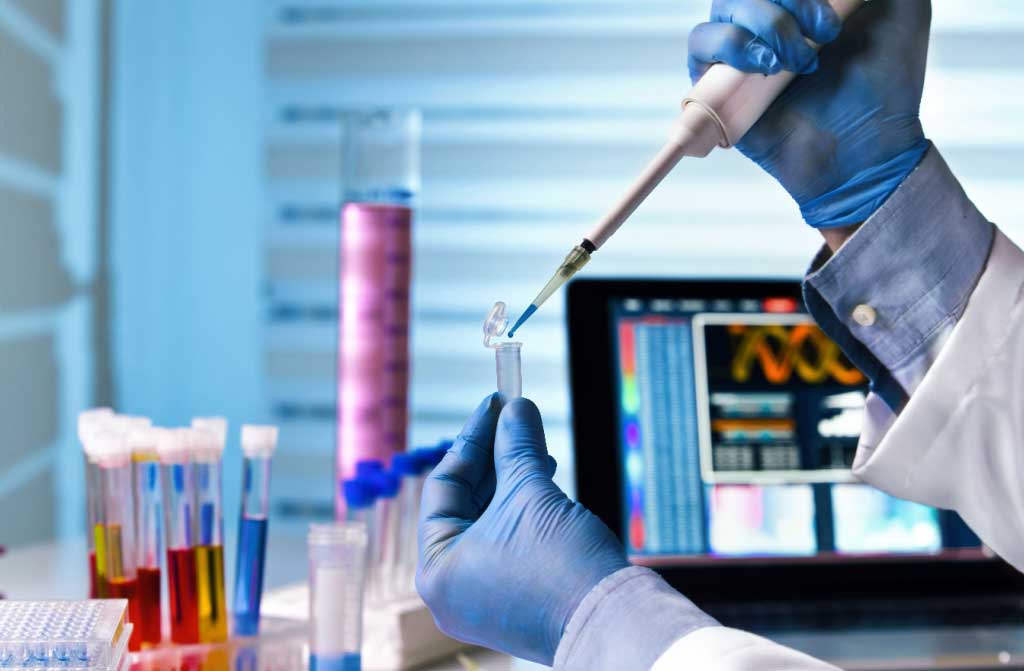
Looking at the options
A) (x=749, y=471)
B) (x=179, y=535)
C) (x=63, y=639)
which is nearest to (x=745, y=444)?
(x=749, y=471)

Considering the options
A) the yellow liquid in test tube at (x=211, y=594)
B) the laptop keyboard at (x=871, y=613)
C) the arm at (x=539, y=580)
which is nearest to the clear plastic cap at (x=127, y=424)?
the yellow liquid in test tube at (x=211, y=594)

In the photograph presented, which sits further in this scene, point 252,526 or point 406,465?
point 406,465

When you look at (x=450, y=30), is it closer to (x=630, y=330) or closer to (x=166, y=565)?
(x=630, y=330)

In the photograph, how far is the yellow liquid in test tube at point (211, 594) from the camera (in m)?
1.12

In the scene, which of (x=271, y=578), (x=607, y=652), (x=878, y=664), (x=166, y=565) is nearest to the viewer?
(x=607, y=652)

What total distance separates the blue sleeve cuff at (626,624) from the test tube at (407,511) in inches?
21.5

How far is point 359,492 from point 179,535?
227 mm

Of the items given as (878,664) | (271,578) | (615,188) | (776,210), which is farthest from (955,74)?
(271,578)

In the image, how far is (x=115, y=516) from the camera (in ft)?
3.62

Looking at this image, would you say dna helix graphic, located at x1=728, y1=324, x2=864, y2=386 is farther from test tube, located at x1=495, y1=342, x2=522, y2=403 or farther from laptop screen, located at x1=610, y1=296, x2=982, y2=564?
test tube, located at x1=495, y1=342, x2=522, y2=403

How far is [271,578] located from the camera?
5.18 ft

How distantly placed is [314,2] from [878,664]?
1.74 m

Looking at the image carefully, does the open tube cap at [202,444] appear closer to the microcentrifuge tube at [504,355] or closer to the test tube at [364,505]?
the test tube at [364,505]

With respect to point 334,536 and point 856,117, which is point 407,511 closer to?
point 334,536
